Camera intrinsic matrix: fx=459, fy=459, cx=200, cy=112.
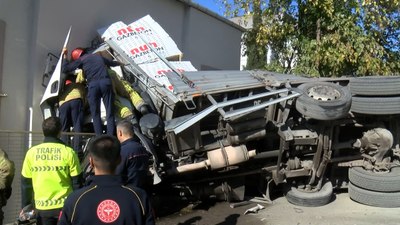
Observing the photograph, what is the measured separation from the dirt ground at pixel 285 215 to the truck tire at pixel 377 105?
1.39m

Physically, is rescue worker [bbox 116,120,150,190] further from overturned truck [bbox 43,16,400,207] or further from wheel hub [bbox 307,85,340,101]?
wheel hub [bbox 307,85,340,101]

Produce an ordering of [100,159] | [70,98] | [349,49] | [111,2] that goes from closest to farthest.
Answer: [100,159], [70,98], [111,2], [349,49]

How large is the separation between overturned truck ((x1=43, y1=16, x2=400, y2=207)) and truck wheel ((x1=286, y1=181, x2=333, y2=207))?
1 cm

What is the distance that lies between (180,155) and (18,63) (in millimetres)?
2784

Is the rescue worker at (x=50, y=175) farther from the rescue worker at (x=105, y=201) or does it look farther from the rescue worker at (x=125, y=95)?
the rescue worker at (x=125, y=95)

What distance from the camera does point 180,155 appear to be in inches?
243

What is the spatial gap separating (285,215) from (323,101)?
1663mm

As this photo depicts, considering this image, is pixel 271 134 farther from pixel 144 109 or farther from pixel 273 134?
pixel 144 109

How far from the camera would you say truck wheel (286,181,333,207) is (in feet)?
22.1

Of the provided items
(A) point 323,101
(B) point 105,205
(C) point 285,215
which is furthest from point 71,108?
(B) point 105,205

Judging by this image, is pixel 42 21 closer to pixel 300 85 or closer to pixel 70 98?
pixel 70 98

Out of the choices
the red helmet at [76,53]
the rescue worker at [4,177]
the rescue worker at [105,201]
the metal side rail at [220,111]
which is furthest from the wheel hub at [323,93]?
the rescue worker at [105,201]

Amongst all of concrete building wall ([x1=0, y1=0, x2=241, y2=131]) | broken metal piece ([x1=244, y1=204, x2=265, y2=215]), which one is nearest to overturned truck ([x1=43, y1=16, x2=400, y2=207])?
broken metal piece ([x1=244, y1=204, x2=265, y2=215])

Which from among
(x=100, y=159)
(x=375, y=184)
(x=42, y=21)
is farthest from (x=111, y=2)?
(x=100, y=159)
